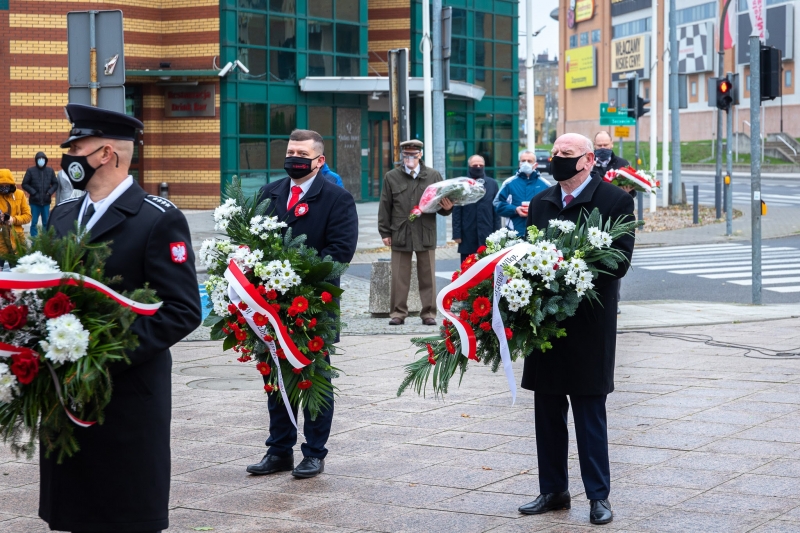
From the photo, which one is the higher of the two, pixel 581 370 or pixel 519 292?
pixel 519 292

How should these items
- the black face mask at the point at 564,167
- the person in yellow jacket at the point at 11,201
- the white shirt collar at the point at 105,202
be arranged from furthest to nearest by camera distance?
the person in yellow jacket at the point at 11,201
the black face mask at the point at 564,167
the white shirt collar at the point at 105,202

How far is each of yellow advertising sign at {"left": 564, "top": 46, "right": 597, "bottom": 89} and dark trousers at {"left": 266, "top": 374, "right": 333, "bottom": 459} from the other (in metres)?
98.3

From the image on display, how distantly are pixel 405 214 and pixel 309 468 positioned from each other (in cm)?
685

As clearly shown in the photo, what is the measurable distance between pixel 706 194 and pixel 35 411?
42742 mm

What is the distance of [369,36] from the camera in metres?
38.2

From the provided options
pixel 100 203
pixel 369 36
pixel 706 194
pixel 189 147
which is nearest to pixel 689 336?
pixel 100 203

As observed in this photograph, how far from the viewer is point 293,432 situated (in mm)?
6379

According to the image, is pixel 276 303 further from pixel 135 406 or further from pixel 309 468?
pixel 135 406

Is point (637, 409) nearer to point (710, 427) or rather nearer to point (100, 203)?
point (710, 427)

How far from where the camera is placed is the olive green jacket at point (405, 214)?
12.8 metres

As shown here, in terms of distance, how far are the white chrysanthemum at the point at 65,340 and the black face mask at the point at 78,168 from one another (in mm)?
602

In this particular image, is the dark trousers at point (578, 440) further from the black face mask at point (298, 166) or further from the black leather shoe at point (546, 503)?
the black face mask at point (298, 166)

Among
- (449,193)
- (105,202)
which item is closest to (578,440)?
(105,202)

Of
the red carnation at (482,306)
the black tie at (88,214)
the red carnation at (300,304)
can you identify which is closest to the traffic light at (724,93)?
the red carnation at (300,304)
